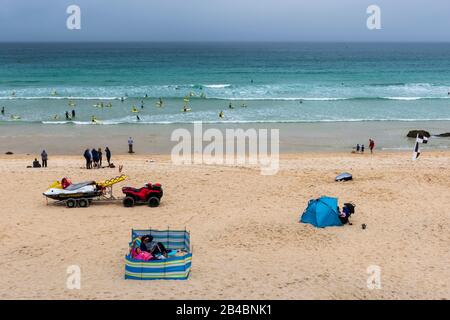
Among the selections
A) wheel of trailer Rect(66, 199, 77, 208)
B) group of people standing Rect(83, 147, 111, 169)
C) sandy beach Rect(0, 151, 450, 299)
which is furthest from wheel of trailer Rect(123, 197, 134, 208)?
group of people standing Rect(83, 147, 111, 169)

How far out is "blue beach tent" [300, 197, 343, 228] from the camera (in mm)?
15039

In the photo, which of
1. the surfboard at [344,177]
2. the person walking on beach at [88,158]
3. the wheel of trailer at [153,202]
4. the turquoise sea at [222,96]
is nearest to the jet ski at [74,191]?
the wheel of trailer at [153,202]

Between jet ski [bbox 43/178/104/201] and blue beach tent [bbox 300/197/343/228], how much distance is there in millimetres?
6361

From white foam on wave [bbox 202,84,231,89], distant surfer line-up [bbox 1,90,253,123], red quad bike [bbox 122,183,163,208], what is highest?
white foam on wave [bbox 202,84,231,89]

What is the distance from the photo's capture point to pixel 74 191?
16625mm

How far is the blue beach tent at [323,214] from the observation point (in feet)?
49.3

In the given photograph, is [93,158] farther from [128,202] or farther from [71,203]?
[128,202]

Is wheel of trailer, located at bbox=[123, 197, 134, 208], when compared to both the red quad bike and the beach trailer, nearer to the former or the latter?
the red quad bike

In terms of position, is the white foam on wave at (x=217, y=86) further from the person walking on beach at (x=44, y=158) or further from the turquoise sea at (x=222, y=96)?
the person walking on beach at (x=44, y=158)

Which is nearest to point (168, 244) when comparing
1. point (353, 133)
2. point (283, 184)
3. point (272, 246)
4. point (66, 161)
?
point (272, 246)

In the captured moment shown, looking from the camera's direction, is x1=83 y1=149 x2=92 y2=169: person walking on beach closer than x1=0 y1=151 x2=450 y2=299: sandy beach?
No

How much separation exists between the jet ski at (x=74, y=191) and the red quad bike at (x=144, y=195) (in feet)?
2.95

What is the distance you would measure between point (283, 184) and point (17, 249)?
30.9ft

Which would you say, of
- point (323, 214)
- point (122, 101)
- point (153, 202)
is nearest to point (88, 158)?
point (153, 202)
